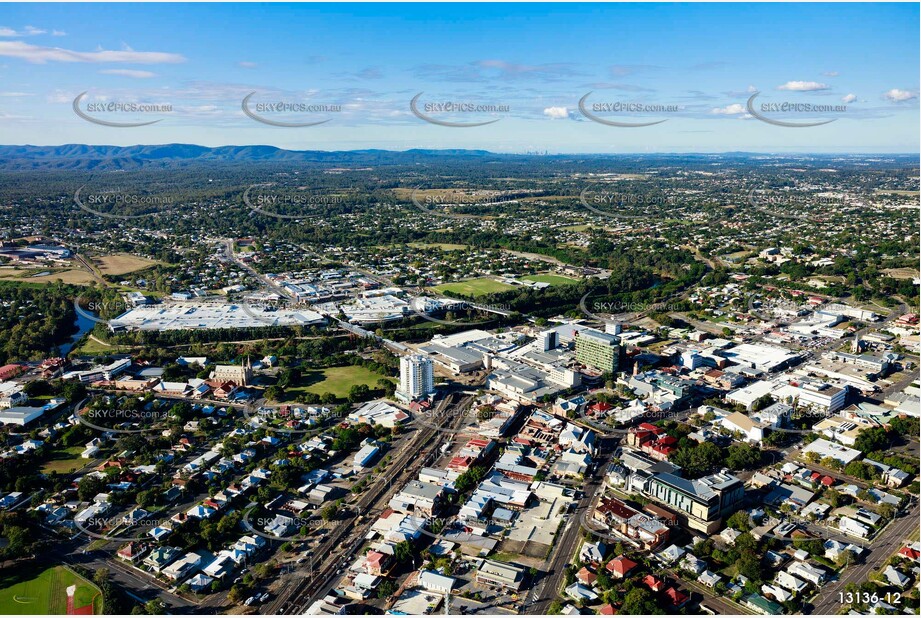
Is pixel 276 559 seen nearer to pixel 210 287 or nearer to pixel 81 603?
pixel 81 603

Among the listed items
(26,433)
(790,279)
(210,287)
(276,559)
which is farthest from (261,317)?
(790,279)

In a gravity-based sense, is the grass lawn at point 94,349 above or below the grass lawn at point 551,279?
below

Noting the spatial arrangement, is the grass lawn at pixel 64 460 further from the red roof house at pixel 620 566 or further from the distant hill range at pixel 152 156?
the distant hill range at pixel 152 156

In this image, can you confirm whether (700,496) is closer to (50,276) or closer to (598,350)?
(598,350)

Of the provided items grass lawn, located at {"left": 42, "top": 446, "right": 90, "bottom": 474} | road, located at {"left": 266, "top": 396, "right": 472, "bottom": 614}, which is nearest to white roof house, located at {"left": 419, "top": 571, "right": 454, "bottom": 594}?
road, located at {"left": 266, "top": 396, "right": 472, "bottom": 614}

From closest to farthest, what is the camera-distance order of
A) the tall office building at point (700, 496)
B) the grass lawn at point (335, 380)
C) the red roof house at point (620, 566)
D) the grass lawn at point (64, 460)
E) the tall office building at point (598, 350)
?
the red roof house at point (620, 566)
the tall office building at point (700, 496)
the grass lawn at point (64, 460)
the grass lawn at point (335, 380)
the tall office building at point (598, 350)

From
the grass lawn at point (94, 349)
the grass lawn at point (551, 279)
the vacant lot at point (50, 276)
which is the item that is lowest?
the grass lawn at point (94, 349)

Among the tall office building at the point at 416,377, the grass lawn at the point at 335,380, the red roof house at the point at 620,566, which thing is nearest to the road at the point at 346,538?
the tall office building at the point at 416,377

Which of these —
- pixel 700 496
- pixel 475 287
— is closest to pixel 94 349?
pixel 475 287
